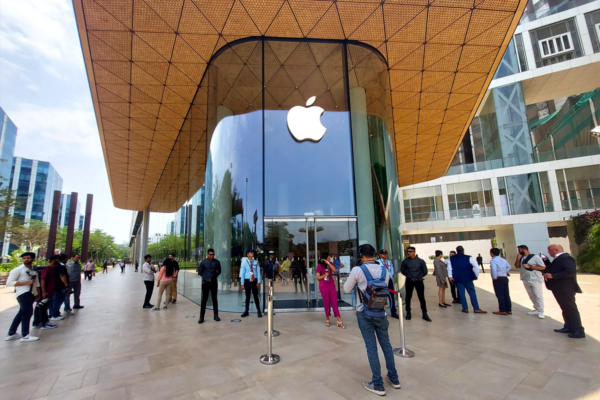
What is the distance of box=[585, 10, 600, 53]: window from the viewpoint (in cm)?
2364

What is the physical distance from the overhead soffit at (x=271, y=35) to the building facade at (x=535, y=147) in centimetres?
1567

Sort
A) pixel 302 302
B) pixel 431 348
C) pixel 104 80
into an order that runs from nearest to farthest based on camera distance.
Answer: pixel 431 348 → pixel 302 302 → pixel 104 80

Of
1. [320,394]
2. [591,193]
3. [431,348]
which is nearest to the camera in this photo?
[320,394]

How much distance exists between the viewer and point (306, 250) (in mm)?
8688

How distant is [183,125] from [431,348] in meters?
12.7

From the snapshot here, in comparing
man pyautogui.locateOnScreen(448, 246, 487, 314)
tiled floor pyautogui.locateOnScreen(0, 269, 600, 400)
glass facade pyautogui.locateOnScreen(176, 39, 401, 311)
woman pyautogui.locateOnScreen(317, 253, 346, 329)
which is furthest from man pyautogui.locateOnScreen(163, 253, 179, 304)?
man pyautogui.locateOnScreen(448, 246, 487, 314)

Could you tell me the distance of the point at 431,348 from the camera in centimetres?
471

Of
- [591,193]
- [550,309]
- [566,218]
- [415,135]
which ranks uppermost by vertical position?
[415,135]

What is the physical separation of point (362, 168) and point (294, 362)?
20.6 feet

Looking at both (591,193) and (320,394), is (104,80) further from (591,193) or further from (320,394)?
(591,193)

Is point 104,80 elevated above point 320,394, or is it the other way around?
point 104,80

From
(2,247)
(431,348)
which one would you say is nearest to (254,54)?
(431,348)

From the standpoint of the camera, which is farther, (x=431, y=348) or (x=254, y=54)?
(x=254, y=54)

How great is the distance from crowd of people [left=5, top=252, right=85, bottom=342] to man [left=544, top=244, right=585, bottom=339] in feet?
31.1
